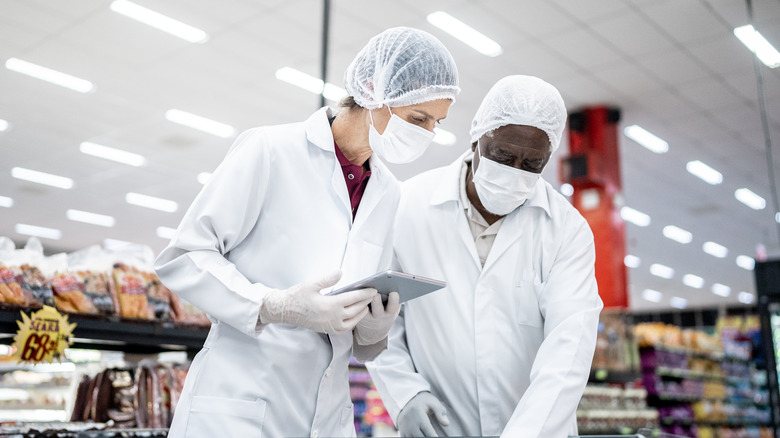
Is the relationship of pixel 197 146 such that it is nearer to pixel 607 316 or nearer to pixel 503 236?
pixel 607 316

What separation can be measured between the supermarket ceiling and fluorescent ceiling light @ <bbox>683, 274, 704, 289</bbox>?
8517 millimetres

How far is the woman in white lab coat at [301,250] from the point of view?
151 centimetres

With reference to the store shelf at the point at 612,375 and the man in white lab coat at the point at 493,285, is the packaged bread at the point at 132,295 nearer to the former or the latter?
the man in white lab coat at the point at 493,285

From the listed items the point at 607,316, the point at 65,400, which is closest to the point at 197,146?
the point at 607,316

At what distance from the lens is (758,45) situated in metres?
5.28

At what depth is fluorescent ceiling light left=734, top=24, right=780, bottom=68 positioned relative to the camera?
16.1ft

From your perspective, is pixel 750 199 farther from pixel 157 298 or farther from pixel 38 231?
pixel 38 231

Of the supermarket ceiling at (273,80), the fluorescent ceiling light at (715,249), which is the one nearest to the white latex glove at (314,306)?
the supermarket ceiling at (273,80)

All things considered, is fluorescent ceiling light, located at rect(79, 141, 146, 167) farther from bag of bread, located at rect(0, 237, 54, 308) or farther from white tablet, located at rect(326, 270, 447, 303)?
white tablet, located at rect(326, 270, 447, 303)

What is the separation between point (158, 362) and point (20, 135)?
1074 millimetres

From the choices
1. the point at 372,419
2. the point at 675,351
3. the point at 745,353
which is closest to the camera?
the point at 372,419

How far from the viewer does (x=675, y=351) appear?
8.85 metres

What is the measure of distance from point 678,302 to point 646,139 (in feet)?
52.0

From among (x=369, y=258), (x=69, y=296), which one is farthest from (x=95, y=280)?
(x=369, y=258)
